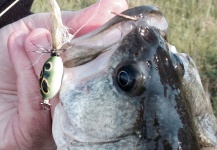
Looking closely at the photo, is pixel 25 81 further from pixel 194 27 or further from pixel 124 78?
pixel 194 27

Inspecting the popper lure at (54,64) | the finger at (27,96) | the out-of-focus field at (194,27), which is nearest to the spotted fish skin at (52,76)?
the popper lure at (54,64)

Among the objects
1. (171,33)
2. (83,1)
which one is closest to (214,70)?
(171,33)

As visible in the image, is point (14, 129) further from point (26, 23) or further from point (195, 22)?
point (195, 22)

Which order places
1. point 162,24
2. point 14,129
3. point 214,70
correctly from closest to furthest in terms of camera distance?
point 162,24 < point 14,129 < point 214,70

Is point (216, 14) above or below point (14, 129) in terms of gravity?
above

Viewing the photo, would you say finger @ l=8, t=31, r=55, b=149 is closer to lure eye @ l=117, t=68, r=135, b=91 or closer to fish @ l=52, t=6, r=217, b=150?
fish @ l=52, t=6, r=217, b=150

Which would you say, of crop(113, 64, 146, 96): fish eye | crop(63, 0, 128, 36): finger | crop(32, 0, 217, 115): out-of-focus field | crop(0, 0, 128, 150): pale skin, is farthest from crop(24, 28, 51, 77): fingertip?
crop(32, 0, 217, 115): out-of-focus field
